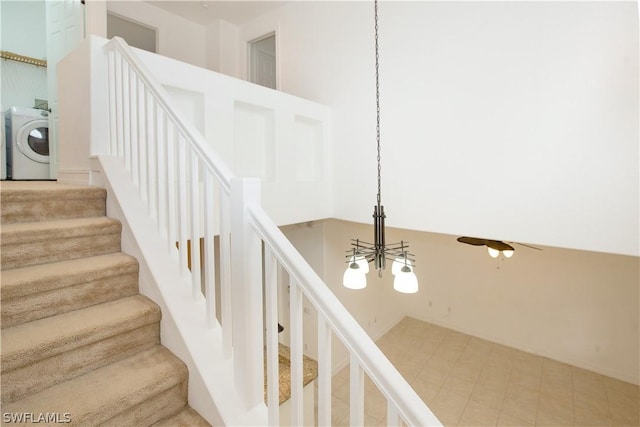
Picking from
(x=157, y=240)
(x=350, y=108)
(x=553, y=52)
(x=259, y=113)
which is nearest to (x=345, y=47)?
(x=350, y=108)

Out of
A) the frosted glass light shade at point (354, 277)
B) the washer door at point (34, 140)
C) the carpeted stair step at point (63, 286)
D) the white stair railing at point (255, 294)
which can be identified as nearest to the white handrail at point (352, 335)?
the white stair railing at point (255, 294)

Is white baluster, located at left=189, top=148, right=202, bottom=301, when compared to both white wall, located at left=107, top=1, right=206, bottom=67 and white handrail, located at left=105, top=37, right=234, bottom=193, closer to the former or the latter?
white handrail, located at left=105, top=37, right=234, bottom=193

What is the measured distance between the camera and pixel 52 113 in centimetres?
298

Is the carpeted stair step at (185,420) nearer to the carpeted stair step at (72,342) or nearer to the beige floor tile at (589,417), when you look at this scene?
the carpeted stair step at (72,342)

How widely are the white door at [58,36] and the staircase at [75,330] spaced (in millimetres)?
1682

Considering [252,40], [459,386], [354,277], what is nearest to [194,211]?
[354,277]

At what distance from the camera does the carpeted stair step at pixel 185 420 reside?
4.34ft

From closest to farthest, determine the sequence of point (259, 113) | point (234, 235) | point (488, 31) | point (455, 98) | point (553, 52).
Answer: point (234, 235), point (553, 52), point (488, 31), point (455, 98), point (259, 113)

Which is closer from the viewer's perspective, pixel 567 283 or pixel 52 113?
pixel 52 113

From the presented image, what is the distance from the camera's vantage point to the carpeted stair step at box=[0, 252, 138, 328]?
4.47ft

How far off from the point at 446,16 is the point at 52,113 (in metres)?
3.69

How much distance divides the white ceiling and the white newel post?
387 cm

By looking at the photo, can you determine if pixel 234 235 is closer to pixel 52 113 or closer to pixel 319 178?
pixel 319 178

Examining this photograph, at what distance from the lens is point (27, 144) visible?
11.6 ft
